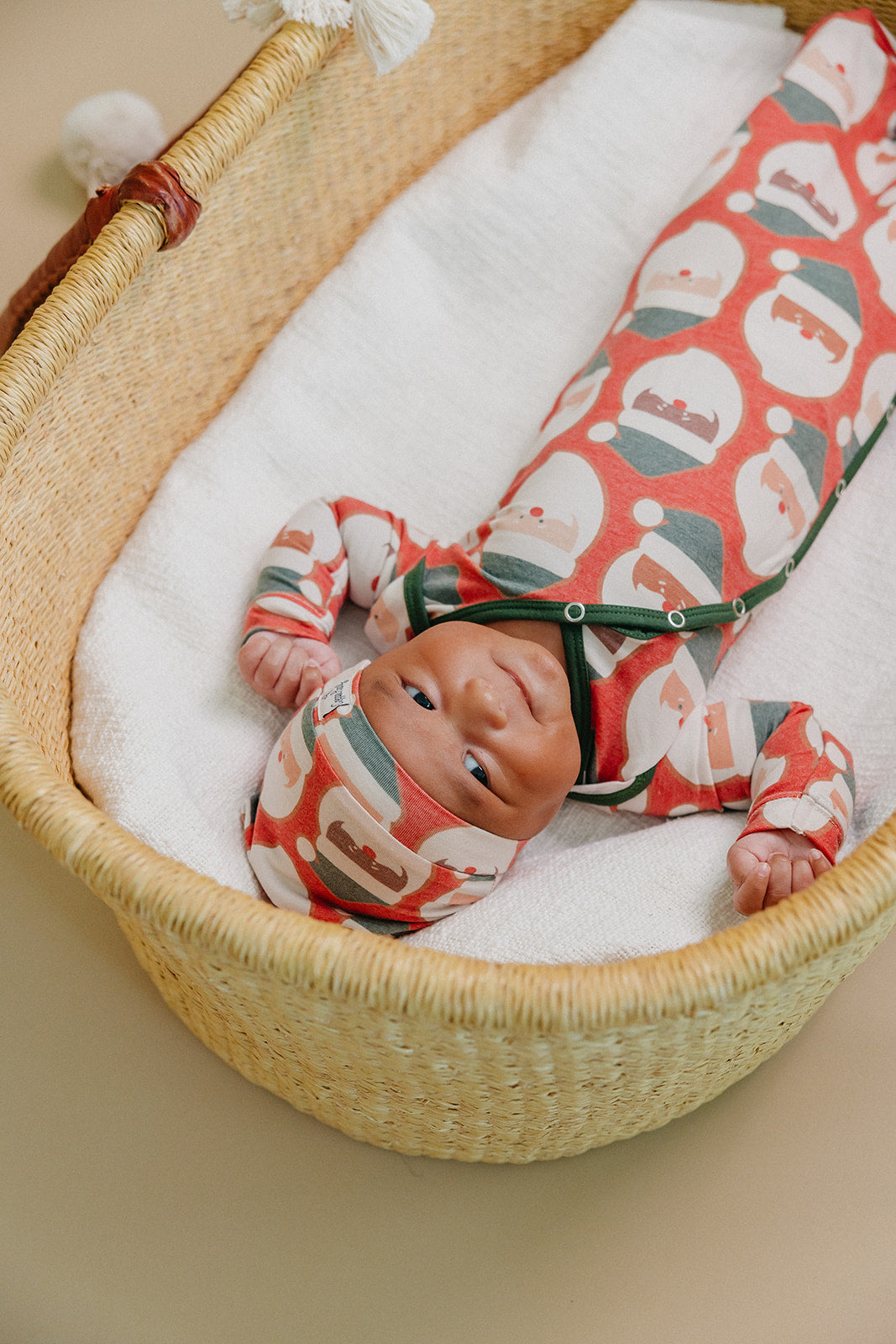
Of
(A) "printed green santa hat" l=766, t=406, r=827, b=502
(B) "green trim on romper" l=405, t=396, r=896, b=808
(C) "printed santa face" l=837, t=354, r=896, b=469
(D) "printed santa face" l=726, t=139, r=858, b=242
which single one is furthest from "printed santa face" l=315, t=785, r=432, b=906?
(D) "printed santa face" l=726, t=139, r=858, b=242

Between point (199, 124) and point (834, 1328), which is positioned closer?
point (834, 1328)

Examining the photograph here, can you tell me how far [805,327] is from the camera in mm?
1189

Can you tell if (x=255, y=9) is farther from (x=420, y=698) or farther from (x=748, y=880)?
(x=748, y=880)

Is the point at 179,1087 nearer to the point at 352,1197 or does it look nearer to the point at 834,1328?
the point at 352,1197

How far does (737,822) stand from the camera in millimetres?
1068

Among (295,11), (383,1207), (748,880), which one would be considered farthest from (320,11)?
(383,1207)

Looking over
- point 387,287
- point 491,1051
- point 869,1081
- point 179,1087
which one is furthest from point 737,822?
point 387,287

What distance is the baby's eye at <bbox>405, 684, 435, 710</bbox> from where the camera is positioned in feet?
3.11

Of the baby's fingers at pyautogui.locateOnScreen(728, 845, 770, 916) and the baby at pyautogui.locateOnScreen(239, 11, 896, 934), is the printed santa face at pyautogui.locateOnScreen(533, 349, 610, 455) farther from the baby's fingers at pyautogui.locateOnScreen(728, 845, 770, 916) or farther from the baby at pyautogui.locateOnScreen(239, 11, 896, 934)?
the baby's fingers at pyautogui.locateOnScreen(728, 845, 770, 916)

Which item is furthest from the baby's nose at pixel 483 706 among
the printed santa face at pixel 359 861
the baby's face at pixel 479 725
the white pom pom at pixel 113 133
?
the white pom pom at pixel 113 133

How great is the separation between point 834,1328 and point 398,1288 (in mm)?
406

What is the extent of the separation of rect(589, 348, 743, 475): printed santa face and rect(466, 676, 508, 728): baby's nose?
32cm

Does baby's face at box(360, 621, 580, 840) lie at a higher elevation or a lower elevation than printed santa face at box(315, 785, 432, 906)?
higher

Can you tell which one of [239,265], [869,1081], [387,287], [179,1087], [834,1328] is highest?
[387,287]
